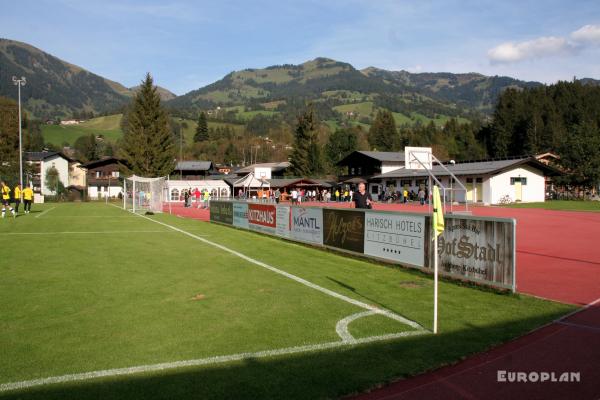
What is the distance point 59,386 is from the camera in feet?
14.8

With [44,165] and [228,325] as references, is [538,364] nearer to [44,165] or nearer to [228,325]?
A: [228,325]

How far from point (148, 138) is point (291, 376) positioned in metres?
65.4

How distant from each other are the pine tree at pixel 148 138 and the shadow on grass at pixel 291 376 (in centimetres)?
6344

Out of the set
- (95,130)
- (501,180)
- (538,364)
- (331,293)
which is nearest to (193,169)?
(501,180)

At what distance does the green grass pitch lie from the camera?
465cm

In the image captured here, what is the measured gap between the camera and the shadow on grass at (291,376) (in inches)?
170

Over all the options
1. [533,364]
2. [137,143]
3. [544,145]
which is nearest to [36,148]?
[137,143]

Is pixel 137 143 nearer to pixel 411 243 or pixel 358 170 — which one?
pixel 358 170

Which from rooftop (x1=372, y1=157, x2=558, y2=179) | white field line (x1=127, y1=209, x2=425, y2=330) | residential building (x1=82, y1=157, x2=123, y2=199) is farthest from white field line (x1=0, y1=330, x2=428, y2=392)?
residential building (x1=82, y1=157, x2=123, y2=199)

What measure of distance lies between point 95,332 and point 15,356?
1031mm

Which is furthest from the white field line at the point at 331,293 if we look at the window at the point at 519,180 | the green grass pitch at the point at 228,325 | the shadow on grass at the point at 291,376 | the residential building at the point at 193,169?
the residential building at the point at 193,169

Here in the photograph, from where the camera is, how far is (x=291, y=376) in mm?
4723

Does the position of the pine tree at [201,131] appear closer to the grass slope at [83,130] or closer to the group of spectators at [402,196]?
the grass slope at [83,130]

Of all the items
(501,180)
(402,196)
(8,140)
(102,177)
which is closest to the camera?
(501,180)
